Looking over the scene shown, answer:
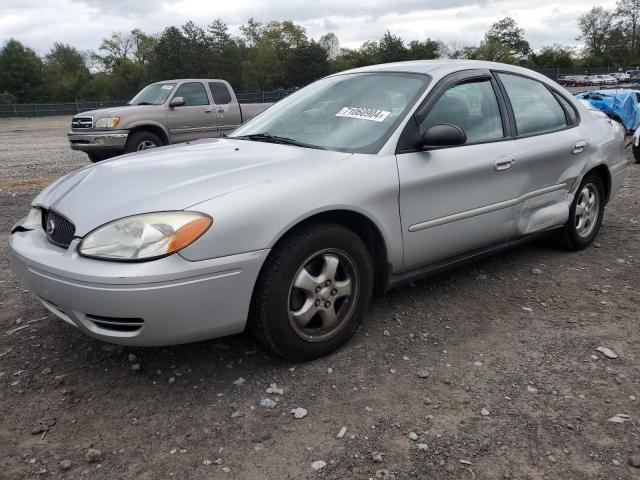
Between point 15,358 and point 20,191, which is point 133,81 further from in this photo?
point 15,358

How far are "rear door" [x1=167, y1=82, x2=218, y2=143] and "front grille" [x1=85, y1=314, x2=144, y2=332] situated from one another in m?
8.39

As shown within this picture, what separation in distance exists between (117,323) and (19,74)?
7271cm

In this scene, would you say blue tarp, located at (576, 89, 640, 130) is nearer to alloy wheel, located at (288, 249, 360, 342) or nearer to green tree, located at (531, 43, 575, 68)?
alloy wheel, located at (288, 249, 360, 342)

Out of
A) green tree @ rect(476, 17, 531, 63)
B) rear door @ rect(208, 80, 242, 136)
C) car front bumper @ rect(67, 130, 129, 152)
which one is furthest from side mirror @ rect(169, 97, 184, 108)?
green tree @ rect(476, 17, 531, 63)

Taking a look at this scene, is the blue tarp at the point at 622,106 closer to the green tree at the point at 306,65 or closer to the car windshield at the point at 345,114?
the car windshield at the point at 345,114

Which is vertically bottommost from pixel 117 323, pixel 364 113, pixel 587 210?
pixel 587 210

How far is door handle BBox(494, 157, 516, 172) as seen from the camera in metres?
3.71

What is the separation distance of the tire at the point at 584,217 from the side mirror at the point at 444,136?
184cm

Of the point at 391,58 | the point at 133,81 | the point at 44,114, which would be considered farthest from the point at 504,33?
the point at 44,114

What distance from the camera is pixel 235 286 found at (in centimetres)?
260

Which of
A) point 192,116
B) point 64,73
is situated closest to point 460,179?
point 192,116

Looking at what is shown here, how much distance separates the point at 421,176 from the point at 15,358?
8.21 ft

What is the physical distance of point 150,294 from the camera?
242 cm

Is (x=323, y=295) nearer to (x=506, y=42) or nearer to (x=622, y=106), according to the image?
(x=622, y=106)
